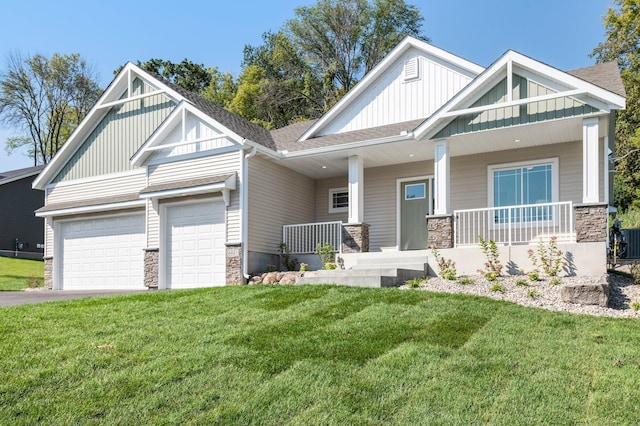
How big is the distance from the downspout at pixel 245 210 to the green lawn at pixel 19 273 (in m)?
8.45

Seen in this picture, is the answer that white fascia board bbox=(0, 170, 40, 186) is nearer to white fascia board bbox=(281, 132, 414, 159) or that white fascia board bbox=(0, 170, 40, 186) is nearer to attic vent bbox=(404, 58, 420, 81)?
white fascia board bbox=(281, 132, 414, 159)

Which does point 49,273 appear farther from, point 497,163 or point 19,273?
point 497,163

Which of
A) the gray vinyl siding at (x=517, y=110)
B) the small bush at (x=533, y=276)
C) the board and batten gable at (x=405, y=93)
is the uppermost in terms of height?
the board and batten gable at (x=405, y=93)

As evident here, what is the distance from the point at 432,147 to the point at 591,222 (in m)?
3.82

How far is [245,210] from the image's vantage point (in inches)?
487

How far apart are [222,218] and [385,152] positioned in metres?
4.10

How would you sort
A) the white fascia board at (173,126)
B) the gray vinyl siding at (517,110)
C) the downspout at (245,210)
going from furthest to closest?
the white fascia board at (173,126), the downspout at (245,210), the gray vinyl siding at (517,110)

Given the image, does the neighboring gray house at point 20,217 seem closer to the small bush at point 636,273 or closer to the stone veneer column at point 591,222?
the stone veneer column at point 591,222

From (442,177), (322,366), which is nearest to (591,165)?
(442,177)

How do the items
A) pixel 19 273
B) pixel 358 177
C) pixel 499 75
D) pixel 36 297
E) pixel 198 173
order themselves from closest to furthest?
pixel 499 75
pixel 36 297
pixel 358 177
pixel 198 173
pixel 19 273

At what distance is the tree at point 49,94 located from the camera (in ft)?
115

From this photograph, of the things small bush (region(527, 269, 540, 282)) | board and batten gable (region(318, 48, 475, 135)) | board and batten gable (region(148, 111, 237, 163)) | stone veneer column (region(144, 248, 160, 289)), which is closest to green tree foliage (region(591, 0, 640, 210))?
board and batten gable (region(318, 48, 475, 135))

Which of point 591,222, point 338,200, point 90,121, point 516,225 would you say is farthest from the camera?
point 90,121

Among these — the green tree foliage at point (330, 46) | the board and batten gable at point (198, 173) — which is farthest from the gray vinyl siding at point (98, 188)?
the green tree foliage at point (330, 46)
